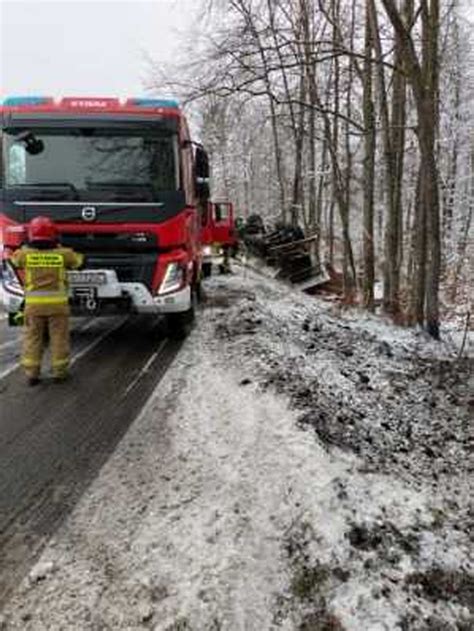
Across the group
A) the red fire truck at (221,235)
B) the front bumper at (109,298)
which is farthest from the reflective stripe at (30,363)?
the red fire truck at (221,235)

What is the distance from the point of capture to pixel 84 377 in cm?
799

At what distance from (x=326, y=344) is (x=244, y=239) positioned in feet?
53.0

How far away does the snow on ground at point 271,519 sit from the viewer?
11.3 ft

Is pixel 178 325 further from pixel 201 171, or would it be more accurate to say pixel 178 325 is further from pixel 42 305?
pixel 42 305

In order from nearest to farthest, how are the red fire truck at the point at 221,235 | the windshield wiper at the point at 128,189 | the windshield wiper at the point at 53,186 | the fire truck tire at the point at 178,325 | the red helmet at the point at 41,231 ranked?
the red helmet at the point at 41,231, the windshield wiper at the point at 53,186, the windshield wiper at the point at 128,189, the fire truck tire at the point at 178,325, the red fire truck at the point at 221,235

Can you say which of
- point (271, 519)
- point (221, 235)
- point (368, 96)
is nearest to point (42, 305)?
point (271, 519)

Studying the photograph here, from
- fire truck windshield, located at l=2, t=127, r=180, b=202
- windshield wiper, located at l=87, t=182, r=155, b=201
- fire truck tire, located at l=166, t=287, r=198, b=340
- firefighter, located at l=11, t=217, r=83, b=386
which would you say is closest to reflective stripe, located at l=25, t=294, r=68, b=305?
firefighter, located at l=11, t=217, r=83, b=386

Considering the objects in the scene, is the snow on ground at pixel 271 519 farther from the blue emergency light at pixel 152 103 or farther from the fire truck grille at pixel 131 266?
the blue emergency light at pixel 152 103

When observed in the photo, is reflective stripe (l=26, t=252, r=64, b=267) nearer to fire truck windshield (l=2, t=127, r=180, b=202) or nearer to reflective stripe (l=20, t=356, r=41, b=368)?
reflective stripe (l=20, t=356, r=41, b=368)

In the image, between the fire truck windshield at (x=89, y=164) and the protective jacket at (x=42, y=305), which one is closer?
the protective jacket at (x=42, y=305)

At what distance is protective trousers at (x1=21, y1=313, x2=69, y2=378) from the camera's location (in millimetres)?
7625

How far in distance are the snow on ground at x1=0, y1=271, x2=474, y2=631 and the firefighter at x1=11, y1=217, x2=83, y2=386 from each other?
1.24m

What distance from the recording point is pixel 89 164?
8.94 m

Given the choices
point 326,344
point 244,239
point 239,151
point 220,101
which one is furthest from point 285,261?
point 239,151
